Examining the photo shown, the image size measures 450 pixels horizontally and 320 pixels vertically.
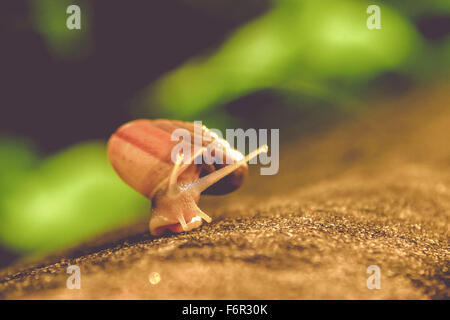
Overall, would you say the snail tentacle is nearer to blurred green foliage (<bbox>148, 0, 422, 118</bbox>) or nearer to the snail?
the snail

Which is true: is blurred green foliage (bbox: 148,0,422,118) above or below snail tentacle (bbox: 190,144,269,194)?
above

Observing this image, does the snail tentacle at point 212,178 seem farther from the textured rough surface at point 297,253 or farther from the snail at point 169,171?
the textured rough surface at point 297,253

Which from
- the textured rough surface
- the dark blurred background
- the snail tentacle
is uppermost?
the dark blurred background

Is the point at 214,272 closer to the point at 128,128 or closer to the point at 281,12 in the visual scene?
the point at 128,128

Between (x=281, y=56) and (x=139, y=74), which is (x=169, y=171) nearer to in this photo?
(x=281, y=56)

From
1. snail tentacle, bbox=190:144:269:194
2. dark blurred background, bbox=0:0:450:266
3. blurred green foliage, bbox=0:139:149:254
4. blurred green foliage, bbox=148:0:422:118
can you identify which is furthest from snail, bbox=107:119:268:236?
blurred green foliage, bbox=148:0:422:118

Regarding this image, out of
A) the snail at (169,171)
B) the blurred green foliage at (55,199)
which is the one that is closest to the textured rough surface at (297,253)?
the snail at (169,171)

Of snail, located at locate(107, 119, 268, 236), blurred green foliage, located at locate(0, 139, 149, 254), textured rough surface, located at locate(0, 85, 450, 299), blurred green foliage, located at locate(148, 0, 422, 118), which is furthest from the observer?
blurred green foliage, located at locate(148, 0, 422, 118)

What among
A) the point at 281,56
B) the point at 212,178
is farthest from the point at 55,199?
the point at 281,56
